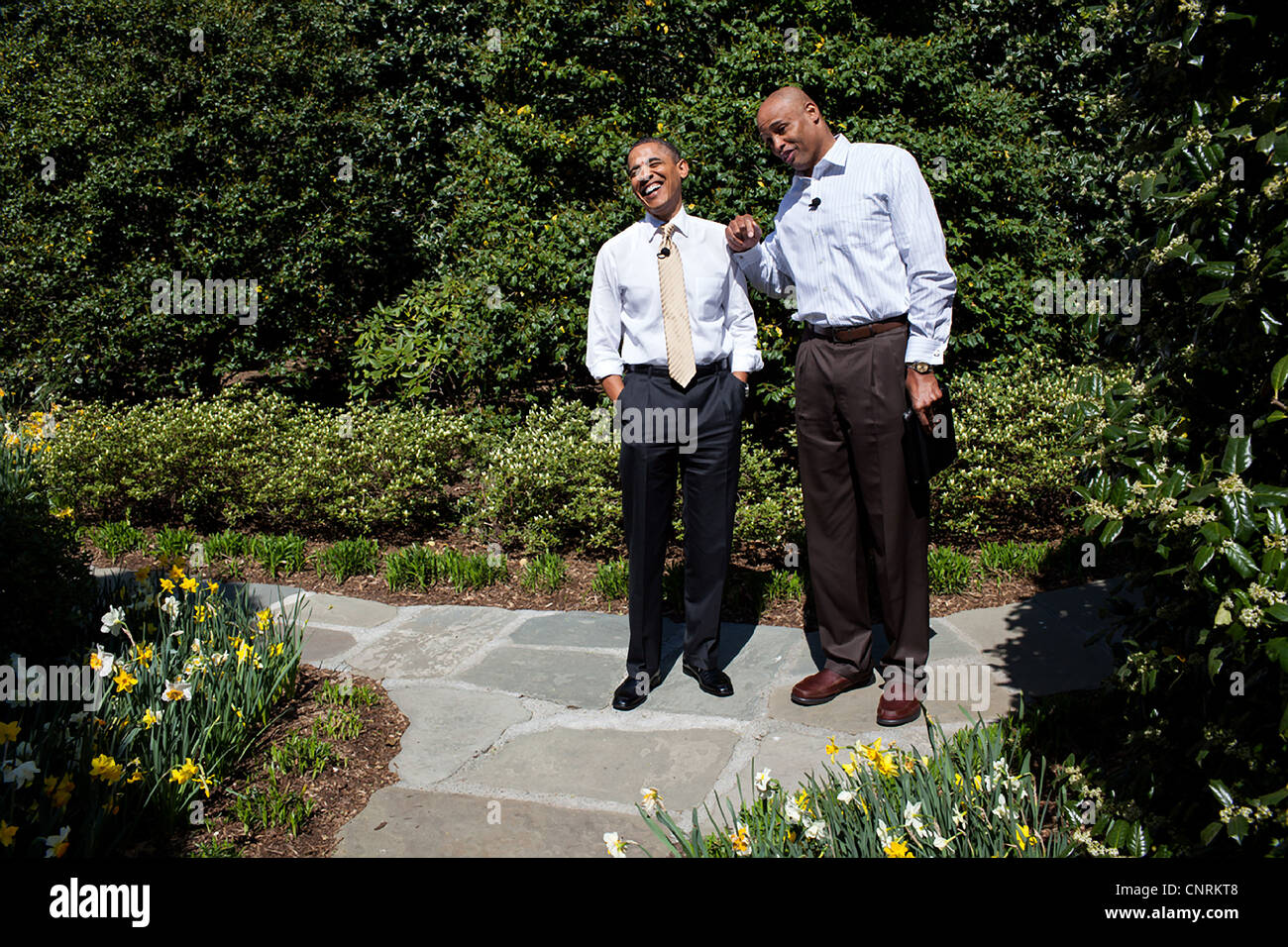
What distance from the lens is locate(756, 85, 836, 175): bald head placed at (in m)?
3.78

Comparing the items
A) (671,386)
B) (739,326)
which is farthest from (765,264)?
(671,386)

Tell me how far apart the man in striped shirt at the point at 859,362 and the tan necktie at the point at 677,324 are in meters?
0.28

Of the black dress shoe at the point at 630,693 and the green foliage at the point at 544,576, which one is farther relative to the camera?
the green foliage at the point at 544,576

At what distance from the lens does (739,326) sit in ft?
14.1

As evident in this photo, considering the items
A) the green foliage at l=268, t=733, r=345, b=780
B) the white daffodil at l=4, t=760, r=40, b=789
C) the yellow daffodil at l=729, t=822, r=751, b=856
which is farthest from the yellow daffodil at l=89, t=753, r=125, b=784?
the yellow daffodil at l=729, t=822, r=751, b=856

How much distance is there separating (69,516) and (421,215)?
712 cm

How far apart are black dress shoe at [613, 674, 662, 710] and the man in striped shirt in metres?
0.64

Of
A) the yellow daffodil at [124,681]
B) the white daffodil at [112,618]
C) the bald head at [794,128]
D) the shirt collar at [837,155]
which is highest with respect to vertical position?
the bald head at [794,128]

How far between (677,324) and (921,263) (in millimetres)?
989

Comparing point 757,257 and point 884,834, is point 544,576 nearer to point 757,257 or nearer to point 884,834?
point 757,257

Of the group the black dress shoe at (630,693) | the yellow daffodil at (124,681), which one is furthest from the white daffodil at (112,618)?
the black dress shoe at (630,693)

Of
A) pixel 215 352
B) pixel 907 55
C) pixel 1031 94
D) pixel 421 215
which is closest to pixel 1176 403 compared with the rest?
pixel 907 55

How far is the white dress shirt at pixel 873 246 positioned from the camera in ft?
12.1

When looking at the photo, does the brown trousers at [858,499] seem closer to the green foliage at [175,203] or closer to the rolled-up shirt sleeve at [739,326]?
the rolled-up shirt sleeve at [739,326]
